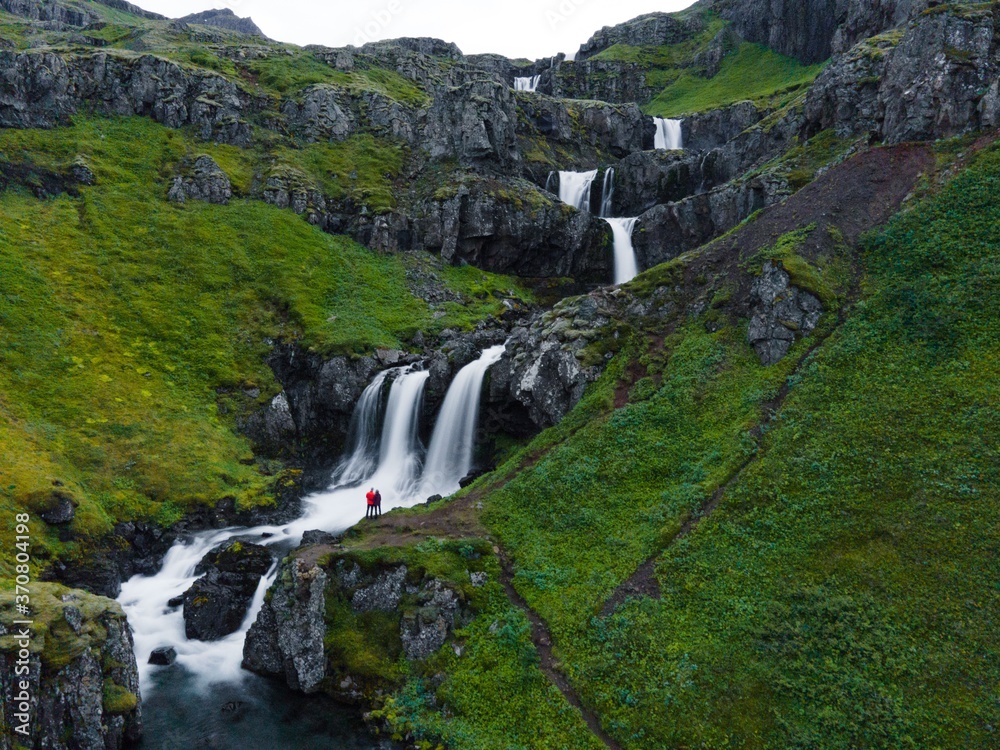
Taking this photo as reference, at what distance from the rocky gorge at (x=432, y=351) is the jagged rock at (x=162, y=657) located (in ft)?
0.34

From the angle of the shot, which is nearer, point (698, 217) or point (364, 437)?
point (364, 437)

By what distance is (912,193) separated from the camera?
30.1 m

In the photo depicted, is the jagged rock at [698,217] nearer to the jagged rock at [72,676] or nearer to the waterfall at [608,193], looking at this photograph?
the waterfall at [608,193]

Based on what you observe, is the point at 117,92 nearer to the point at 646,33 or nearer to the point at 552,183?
the point at 552,183

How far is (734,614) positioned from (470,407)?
24.2 m

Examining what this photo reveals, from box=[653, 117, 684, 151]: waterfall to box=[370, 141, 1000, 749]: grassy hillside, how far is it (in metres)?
66.6

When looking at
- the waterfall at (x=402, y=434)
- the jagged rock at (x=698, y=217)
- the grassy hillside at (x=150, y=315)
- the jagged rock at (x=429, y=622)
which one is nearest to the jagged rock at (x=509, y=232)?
the grassy hillside at (x=150, y=315)

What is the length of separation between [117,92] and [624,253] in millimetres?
60051

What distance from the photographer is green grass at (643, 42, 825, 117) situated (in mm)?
91750

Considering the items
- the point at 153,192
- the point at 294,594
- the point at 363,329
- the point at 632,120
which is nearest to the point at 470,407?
the point at 363,329

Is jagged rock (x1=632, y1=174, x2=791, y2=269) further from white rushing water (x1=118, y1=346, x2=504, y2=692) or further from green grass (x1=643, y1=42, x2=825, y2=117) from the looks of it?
green grass (x1=643, y1=42, x2=825, y2=117)

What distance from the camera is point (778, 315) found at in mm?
27922

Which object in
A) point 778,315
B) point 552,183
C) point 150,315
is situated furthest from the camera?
point 552,183

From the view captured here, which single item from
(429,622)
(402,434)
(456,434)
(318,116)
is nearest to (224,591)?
(429,622)
